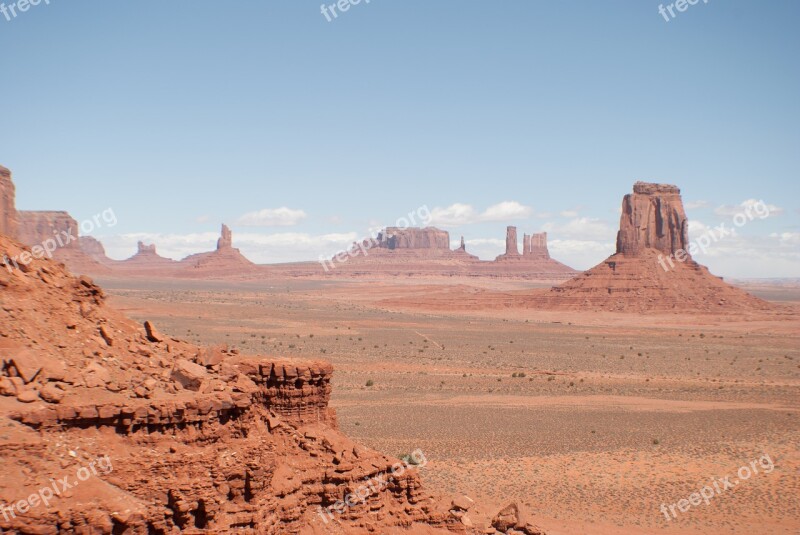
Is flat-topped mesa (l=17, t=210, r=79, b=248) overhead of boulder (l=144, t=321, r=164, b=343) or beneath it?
overhead

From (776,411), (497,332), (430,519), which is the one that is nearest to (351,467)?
(430,519)

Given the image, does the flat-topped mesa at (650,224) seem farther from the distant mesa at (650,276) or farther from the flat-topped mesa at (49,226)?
the flat-topped mesa at (49,226)

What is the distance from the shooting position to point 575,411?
32281 millimetres

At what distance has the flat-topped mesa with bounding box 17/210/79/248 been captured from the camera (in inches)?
5797

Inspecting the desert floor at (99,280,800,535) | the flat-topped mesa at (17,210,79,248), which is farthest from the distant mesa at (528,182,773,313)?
the flat-topped mesa at (17,210,79,248)

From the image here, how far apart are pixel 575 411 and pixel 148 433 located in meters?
27.7

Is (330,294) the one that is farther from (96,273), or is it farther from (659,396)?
(659,396)

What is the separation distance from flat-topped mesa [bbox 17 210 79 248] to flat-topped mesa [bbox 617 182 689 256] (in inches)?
4268

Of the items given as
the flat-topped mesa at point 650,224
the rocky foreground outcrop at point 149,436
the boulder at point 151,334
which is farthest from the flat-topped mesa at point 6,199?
the flat-topped mesa at point 650,224

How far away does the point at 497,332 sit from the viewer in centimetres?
6969

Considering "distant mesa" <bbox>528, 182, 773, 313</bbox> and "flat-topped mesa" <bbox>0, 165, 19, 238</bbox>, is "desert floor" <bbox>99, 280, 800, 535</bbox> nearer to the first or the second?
"flat-topped mesa" <bbox>0, 165, 19, 238</bbox>

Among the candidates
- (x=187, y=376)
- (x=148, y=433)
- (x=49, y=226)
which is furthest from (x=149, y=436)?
(x=49, y=226)

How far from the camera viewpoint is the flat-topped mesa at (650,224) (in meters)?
103

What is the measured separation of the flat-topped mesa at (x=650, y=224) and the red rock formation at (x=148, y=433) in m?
98.7
